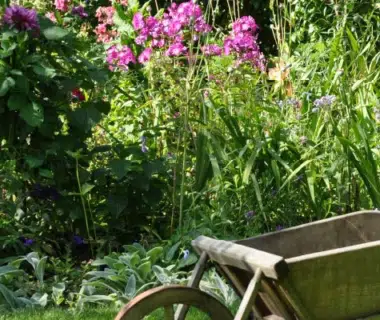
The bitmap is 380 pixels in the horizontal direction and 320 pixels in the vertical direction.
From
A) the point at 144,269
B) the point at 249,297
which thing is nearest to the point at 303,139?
the point at 144,269

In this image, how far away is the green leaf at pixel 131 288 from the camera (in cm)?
405

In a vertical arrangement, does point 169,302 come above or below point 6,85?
below

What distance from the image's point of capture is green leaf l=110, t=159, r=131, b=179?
4.59m

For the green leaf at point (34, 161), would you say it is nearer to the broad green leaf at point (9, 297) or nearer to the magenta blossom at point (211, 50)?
the broad green leaf at point (9, 297)

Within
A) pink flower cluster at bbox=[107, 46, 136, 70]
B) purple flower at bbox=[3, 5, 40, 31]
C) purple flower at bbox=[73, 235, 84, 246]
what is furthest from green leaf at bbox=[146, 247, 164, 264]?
pink flower cluster at bbox=[107, 46, 136, 70]

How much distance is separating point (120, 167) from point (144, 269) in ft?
2.17

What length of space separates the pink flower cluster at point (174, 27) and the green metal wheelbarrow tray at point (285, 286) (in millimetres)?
1946

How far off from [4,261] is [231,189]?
1.26 m

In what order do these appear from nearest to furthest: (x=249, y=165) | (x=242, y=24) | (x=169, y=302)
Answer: (x=169, y=302), (x=249, y=165), (x=242, y=24)

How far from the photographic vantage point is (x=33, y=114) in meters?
4.40

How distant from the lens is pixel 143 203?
489cm

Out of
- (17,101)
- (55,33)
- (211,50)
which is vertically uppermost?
(55,33)

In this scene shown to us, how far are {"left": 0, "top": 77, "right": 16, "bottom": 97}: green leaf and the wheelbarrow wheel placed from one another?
5.75 ft

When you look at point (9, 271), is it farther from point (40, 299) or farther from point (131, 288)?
point (131, 288)
